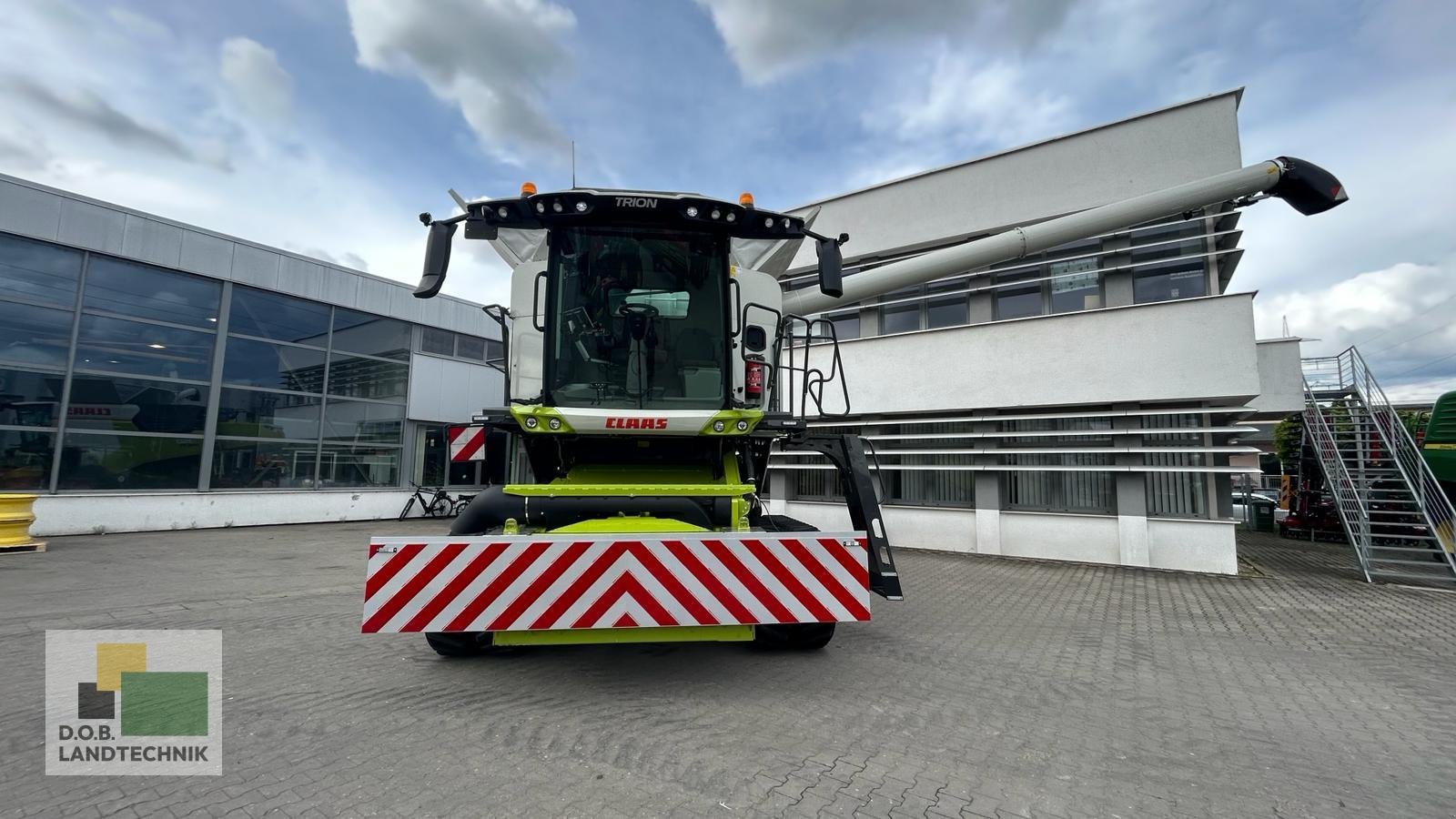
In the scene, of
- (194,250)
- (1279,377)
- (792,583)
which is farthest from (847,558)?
(194,250)

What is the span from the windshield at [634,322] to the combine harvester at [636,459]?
1 cm

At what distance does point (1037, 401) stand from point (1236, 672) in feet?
20.3

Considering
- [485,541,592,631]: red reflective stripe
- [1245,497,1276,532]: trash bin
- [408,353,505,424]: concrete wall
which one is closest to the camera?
[485,541,592,631]: red reflective stripe

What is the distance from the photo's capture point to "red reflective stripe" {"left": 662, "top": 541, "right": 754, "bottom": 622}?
3.50m

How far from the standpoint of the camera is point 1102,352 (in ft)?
32.0

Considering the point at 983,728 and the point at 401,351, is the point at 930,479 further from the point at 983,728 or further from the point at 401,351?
the point at 401,351

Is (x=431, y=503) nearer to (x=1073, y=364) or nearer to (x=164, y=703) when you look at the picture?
(x=164, y=703)

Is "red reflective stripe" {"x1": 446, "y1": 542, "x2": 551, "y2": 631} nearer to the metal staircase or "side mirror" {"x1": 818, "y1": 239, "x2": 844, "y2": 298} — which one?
"side mirror" {"x1": 818, "y1": 239, "x2": 844, "y2": 298}

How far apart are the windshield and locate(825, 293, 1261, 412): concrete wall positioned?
301 inches

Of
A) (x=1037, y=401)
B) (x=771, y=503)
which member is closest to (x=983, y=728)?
(x=1037, y=401)

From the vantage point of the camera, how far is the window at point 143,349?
11.6 metres

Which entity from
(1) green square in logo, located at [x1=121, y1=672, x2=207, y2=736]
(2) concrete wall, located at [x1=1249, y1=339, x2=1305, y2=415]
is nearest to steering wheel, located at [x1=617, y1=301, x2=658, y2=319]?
(1) green square in logo, located at [x1=121, y1=672, x2=207, y2=736]

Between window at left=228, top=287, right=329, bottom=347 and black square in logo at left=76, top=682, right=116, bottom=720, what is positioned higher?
window at left=228, top=287, right=329, bottom=347

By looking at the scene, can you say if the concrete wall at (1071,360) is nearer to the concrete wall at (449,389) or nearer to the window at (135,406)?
the concrete wall at (449,389)
